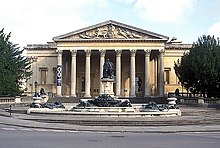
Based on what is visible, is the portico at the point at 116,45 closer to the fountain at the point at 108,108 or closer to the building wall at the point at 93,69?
the building wall at the point at 93,69

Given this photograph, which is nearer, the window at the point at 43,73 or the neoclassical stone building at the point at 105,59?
the neoclassical stone building at the point at 105,59

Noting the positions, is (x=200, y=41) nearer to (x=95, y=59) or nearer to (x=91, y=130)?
(x=95, y=59)

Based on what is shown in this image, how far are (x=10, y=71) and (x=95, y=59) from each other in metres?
34.6

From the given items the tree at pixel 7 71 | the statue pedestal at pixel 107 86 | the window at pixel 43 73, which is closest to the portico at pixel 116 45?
the window at pixel 43 73

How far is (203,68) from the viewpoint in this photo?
63.2 meters

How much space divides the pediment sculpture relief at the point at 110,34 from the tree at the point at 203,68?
17.5 metres

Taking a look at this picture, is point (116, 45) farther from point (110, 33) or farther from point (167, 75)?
point (167, 75)

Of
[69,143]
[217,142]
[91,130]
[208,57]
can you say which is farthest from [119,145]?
[208,57]

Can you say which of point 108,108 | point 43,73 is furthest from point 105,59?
point 108,108

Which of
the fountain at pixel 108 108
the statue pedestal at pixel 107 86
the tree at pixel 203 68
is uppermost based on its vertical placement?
the tree at pixel 203 68

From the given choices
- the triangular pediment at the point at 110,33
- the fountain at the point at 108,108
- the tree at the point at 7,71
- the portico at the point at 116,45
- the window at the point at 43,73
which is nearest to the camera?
the fountain at the point at 108,108

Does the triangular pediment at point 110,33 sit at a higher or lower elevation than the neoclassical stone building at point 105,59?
higher

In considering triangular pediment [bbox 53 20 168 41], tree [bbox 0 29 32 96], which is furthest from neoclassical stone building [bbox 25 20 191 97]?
tree [bbox 0 29 32 96]

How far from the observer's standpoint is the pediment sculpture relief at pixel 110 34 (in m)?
85.6
